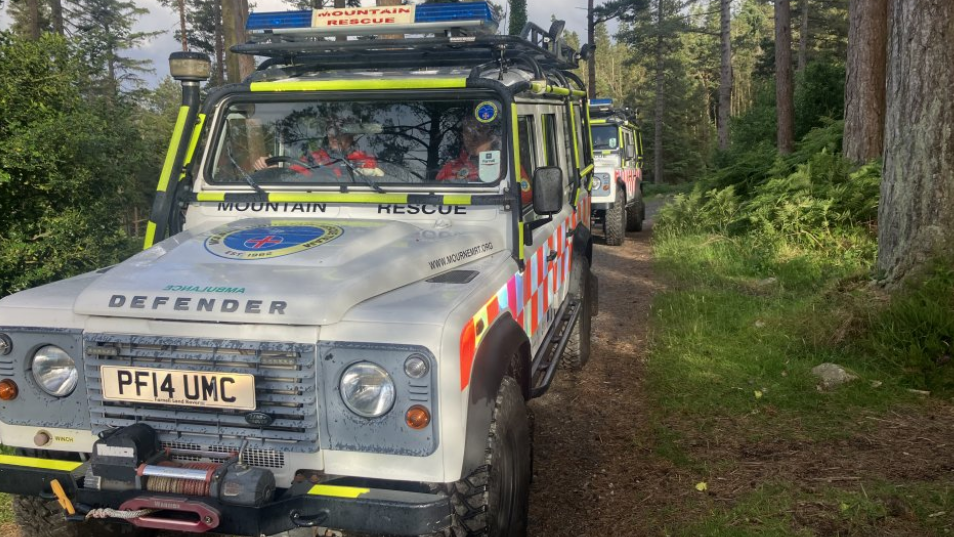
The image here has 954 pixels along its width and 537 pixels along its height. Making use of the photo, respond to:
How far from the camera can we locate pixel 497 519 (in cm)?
271

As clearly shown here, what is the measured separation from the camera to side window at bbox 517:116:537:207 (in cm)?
403

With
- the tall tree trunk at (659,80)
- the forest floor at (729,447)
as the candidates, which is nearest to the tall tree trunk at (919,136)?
the forest floor at (729,447)

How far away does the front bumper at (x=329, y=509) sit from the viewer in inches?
94.0

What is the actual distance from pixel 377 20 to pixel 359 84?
664 millimetres

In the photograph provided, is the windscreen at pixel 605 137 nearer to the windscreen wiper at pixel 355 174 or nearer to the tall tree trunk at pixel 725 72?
the windscreen wiper at pixel 355 174

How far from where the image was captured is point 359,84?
3.84 meters

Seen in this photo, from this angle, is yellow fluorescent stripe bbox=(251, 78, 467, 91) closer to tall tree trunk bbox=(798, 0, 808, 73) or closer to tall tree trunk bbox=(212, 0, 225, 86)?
tall tree trunk bbox=(798, 0, 808, 73)

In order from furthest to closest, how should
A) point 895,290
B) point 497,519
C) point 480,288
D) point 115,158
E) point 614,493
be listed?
point 115,158
point 895,290
point 614,493
point 480,288
point 497,519

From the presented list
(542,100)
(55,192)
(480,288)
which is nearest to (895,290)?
(542,100)

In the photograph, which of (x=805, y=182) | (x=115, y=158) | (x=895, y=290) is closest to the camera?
(x=895, y=290)

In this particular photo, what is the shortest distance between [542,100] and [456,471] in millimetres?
2801

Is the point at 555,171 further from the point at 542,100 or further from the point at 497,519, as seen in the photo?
the point at 497,519

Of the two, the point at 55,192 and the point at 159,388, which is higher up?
the point at 55,192

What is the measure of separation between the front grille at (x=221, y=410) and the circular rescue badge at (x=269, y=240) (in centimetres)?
58
